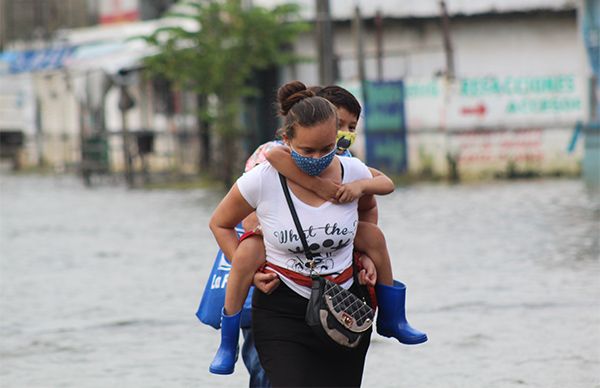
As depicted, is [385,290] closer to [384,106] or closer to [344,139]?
[344,139]

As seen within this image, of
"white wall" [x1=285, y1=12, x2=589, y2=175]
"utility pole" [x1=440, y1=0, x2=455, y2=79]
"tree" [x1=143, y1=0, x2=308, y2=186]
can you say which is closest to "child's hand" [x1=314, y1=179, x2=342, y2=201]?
"white wall" [x1=285, y1=12, x2=589, y2=175]

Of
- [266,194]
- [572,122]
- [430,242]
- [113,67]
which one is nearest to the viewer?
[266,194]

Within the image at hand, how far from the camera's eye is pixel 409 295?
12172mm

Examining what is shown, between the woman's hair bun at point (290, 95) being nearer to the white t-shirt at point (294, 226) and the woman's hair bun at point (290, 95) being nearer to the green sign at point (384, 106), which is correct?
the white t-shirt at point (294, 226)

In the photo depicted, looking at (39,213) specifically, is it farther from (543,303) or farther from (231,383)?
(231,383)

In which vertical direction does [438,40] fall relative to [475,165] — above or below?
above

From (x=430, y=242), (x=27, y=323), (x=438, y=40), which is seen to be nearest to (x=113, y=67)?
(x=438, y=40)

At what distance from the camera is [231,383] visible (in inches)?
347

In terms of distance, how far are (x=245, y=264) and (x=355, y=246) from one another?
44cm

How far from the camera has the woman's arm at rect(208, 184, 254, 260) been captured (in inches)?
216

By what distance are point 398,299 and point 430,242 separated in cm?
1075

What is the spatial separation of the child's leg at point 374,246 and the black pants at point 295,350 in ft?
1.12

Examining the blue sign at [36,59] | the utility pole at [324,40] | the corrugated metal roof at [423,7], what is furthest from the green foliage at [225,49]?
the blue sign at [36,59]

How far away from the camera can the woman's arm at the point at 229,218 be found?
5.49 meters
